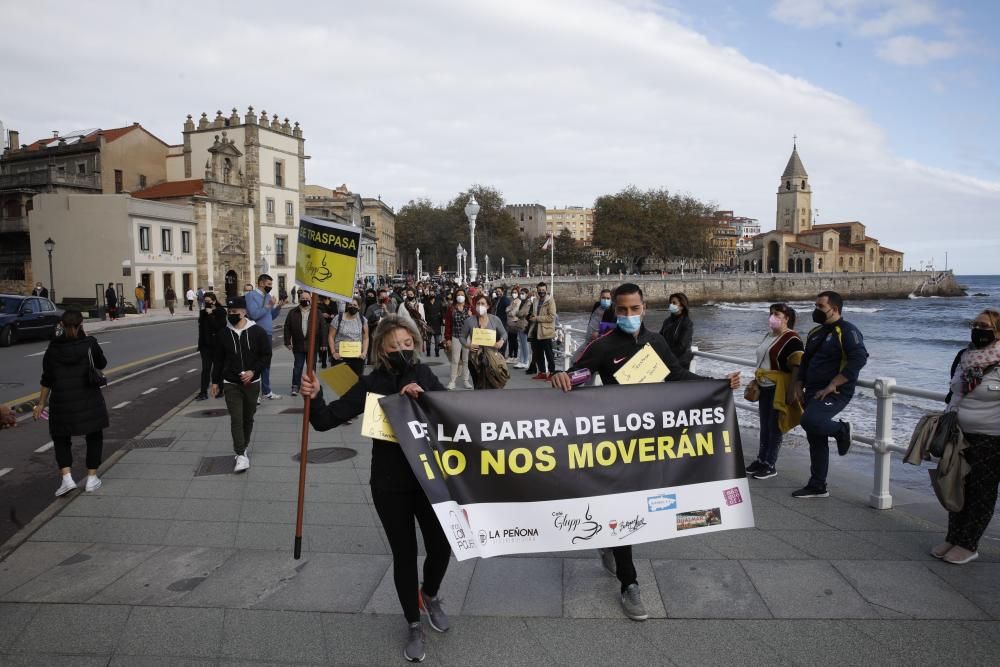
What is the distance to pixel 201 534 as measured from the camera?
546 centimetres

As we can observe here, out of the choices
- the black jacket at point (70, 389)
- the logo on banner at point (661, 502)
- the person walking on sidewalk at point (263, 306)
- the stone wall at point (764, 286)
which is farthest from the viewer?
the stone wall at point (764, 286)

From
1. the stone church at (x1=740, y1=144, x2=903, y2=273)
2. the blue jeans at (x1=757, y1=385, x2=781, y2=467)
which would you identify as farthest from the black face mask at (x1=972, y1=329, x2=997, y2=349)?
the stone church at (x1=740, y1=144, x2=903, y2=273)

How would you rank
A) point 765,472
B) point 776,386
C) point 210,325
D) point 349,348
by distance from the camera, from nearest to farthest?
point 776,386, point 765,472, point 349,348, point 210,325

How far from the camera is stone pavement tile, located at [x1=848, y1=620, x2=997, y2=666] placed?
3533 mm

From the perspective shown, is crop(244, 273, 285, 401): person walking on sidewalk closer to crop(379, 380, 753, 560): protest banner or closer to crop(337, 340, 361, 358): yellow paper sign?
crop(337, 340, 361, 358): yellow paper sign

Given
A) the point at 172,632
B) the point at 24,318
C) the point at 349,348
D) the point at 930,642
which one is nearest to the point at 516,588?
the point at 172,632

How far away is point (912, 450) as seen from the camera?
4.97 m

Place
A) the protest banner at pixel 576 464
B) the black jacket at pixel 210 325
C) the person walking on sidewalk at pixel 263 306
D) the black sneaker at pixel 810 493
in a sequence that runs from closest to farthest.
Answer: the protest banner at pixel 576 464
the black sneaker at pixel 810 493
the black jacket at pixel 210 325
the person walking on sidewalk at pixel 263 306

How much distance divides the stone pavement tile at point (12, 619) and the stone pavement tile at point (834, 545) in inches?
190

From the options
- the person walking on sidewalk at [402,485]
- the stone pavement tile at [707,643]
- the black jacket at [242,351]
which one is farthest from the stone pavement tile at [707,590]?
the black jacket at [242,351]

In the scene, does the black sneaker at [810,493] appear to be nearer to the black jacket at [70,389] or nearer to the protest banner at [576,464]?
the protest banner at [576,464]

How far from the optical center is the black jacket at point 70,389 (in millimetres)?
6512

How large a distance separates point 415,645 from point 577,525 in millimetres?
1056

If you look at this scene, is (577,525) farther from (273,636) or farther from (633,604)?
(273,636)
